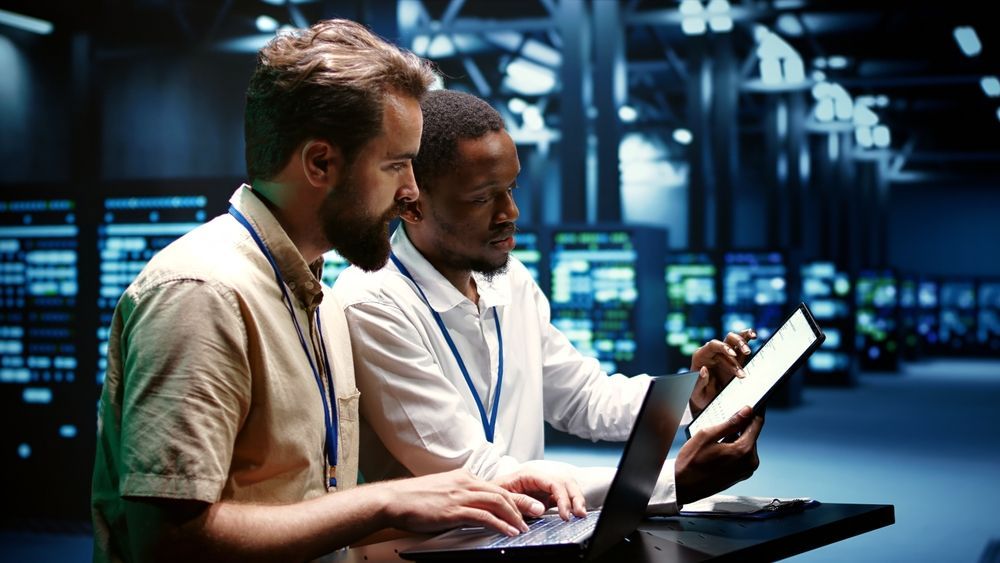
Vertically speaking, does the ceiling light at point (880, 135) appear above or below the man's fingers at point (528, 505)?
above

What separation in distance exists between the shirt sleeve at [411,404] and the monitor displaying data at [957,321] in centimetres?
2311

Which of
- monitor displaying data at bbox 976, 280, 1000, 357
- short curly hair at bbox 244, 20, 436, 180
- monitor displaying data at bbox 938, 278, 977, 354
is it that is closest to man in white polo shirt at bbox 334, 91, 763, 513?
short curly hair at bbox 244, 20, 436, 180

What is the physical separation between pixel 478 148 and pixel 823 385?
557 inches

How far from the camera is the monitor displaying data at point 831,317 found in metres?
15.1

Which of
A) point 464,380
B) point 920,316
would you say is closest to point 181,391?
point 464,380

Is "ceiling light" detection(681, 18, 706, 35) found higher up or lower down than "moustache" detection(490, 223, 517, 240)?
higher up

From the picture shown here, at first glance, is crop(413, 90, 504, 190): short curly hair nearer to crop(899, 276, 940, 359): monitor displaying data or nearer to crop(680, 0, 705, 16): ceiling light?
crop(680, 0, 705, 16): ceiling light

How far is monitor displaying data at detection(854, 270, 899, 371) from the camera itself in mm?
17953

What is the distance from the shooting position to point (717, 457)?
6.02 feet

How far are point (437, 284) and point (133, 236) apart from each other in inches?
155

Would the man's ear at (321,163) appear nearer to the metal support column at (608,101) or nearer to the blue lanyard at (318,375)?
the blue lanyard at (318,375)

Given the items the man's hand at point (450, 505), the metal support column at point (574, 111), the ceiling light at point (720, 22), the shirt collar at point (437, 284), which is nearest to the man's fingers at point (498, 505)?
the man's hand at point (450, 505)

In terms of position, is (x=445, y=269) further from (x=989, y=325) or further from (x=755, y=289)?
(x=989, y=325)

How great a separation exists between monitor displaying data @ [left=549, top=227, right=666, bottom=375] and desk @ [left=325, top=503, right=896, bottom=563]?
6.84 metres
